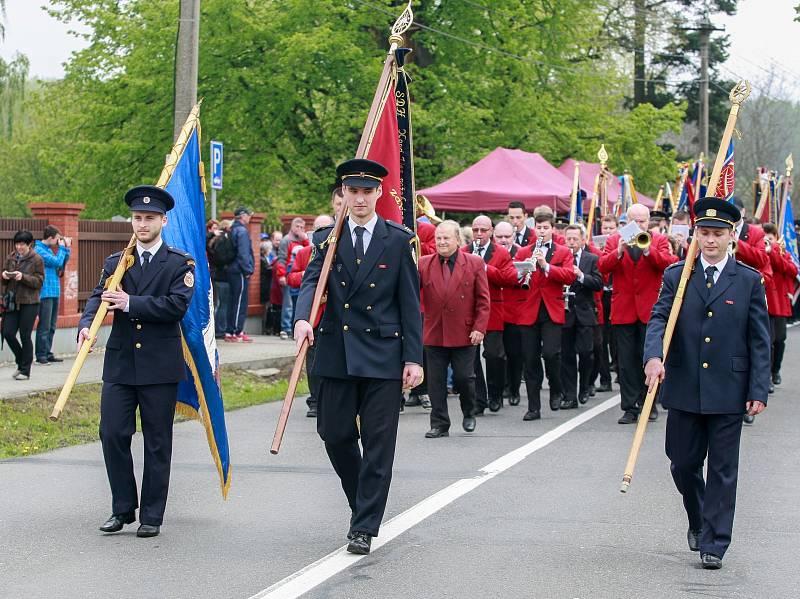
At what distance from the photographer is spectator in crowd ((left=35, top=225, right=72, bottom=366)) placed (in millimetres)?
16516

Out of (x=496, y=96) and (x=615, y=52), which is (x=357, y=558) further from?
(x=615, y=52)

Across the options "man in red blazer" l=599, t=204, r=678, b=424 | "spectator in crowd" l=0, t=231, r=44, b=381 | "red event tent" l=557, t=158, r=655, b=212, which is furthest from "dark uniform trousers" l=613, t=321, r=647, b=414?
"red event tent" l=557, t=158, r=655, b=212

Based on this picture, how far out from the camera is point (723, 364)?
23.8 feet

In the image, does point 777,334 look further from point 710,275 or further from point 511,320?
point 710,275

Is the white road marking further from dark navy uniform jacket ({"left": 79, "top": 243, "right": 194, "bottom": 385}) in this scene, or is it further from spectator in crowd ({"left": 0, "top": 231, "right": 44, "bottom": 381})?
spectator in crowd ({"left": 0, "top": 231, "right": 44, "bottom": 381})

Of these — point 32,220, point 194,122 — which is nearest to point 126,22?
point 32,220

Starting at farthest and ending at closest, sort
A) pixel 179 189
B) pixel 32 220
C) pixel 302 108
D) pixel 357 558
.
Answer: pixel 302 108 → pixel 32 220 → pixel 179 189 → pixel 357 558

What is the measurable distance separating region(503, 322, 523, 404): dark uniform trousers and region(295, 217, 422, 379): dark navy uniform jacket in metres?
6.71

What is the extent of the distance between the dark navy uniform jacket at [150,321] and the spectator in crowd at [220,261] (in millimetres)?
12882

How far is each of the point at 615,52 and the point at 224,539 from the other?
42.4 metres

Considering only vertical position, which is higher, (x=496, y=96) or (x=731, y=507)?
(x=496, y=96)

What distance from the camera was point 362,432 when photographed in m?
7.48

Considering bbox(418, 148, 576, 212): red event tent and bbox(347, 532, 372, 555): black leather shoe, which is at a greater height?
bbox(418, 148, 576, 212): red event tent

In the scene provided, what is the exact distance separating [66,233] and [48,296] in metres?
2.60
